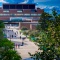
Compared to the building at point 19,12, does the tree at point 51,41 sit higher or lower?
lower

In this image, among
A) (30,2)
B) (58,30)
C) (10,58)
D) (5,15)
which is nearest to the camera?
(10,58)

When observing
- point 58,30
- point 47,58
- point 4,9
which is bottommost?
point 47,58

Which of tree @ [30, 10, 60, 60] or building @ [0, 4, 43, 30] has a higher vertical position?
building @ [0, 4, 43, 30]

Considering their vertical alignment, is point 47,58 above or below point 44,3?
below

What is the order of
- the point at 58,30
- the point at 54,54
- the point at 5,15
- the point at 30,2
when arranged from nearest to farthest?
the point at 58,30 < the point at 54,54 < the point at 5,15 < the point at 30,2

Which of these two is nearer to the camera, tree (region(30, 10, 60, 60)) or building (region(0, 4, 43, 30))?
tree (region(30, 10, 60, 60))

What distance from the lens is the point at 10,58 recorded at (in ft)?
15.2

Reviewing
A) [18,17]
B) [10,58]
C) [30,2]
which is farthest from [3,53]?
[30,2]

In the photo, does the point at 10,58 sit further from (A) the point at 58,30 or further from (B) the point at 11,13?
(B) the point at 11,13

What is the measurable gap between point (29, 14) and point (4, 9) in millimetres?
3594

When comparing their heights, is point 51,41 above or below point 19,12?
below

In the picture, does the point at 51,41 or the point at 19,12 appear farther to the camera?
the point at 19,12

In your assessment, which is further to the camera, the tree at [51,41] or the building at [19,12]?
the building at [19,12]

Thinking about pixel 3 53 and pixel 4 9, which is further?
pixel 4 9
